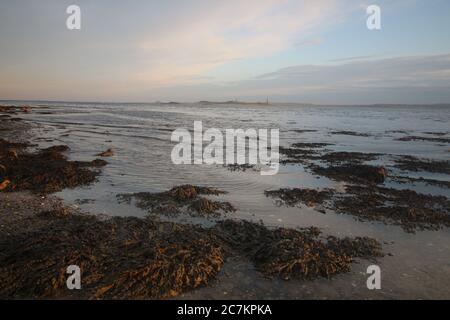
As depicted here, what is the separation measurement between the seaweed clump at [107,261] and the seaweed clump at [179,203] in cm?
142

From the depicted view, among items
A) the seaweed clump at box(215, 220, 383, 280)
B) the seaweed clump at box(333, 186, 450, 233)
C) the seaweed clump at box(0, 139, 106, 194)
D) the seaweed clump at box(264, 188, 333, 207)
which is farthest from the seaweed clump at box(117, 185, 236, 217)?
the seaweed clump at box(333, 186, 450, 233)

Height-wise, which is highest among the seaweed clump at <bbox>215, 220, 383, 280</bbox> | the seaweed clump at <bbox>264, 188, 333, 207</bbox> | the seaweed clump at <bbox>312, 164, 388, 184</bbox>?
the seaweed clump at <bbox>312, 164, 388, 184</bbox>

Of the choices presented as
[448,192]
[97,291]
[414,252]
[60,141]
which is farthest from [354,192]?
[60,141]

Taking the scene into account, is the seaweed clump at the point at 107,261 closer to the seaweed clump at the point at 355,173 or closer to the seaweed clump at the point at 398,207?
the seaweed clump at the point at 398,207

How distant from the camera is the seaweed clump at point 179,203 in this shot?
713 cm

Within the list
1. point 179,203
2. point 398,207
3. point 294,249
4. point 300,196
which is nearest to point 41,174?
point 179,203

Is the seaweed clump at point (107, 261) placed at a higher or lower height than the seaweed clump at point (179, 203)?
lower

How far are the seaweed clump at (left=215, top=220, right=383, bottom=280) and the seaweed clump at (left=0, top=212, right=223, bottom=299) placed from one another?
559 millimetres

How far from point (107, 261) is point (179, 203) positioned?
315 cm

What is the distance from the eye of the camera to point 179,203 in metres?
7.65

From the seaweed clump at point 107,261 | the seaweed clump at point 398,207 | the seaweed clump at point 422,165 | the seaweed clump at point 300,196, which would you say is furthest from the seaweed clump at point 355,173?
the seaweed clump at point 107,261

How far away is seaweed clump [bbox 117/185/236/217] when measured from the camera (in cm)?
713

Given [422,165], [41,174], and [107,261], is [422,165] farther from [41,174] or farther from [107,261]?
[41,174]

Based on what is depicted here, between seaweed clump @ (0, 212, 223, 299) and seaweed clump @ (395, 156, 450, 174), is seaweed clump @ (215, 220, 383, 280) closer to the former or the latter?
seaweed clump @ (0, 212, 223, 299)
